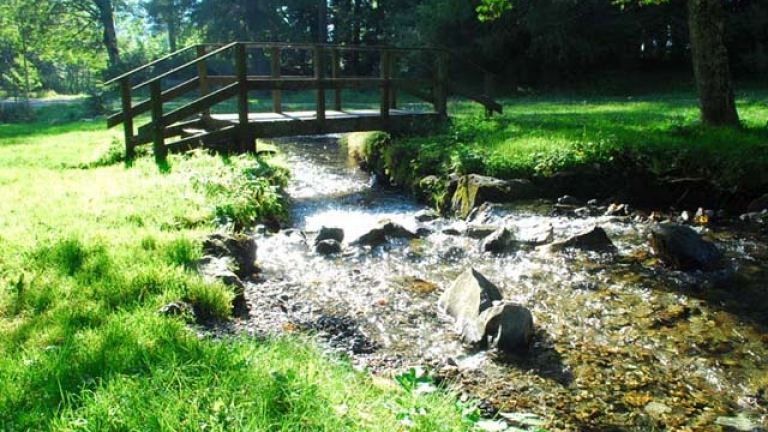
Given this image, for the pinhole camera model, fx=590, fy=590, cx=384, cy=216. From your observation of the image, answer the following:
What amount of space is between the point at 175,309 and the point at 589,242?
15.9ft

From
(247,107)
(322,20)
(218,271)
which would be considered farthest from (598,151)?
(322,20)

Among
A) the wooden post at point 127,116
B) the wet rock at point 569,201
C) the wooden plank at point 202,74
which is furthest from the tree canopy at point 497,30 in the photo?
the wooden post at point 127,116

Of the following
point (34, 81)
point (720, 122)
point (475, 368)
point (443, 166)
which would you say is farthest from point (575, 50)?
point (34, 81)

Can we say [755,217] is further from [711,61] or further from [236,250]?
[236,250]

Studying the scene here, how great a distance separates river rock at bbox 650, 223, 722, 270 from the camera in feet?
20.6

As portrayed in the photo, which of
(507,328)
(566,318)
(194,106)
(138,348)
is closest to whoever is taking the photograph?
(138,348)

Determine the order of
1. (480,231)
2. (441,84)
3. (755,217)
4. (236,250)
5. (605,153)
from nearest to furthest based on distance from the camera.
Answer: (236,250), (480,231), (755,217), (605,153), (441,84)

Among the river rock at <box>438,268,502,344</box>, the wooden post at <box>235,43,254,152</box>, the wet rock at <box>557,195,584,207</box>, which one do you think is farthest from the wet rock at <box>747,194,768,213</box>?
the wooden post at <box>235,43,254,152</box>

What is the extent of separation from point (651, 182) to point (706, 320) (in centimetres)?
444

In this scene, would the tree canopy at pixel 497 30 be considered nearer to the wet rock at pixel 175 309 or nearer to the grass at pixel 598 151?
the grass at pixel 598 151

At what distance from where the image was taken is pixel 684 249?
6.36 m

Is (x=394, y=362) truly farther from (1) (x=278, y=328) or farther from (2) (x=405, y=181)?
(2) (x=405, y=181)

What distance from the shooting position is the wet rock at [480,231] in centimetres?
770

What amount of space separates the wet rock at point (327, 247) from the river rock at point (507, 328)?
2856mm
